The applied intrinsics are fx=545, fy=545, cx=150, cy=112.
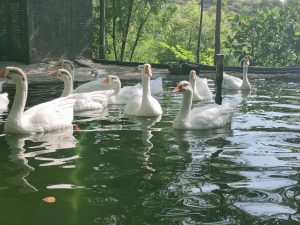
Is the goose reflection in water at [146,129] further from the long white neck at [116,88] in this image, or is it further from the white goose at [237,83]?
the white goose at [237,83]

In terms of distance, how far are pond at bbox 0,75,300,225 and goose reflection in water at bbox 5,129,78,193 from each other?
0.01 meters

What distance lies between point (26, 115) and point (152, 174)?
3.35 meters

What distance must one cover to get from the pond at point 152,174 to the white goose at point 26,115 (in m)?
0.20

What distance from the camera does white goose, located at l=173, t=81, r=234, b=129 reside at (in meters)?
9.19

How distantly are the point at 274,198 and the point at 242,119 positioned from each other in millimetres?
5104

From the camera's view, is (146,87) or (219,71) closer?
(146,87)

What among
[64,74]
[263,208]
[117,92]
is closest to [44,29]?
[117,92]

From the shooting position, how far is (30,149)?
7.69 m

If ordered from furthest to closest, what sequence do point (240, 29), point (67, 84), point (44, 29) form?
point (240, 29) → point (44, 29) → point (67, 84)

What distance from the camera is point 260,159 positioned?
7.16m

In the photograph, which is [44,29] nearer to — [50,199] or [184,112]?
[184,112]

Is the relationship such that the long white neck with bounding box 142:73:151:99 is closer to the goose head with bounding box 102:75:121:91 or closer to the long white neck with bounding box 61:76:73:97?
the long white neck with bounding box 61:76:73:97

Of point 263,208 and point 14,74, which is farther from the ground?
point 14,74

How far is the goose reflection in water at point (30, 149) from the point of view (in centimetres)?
624
